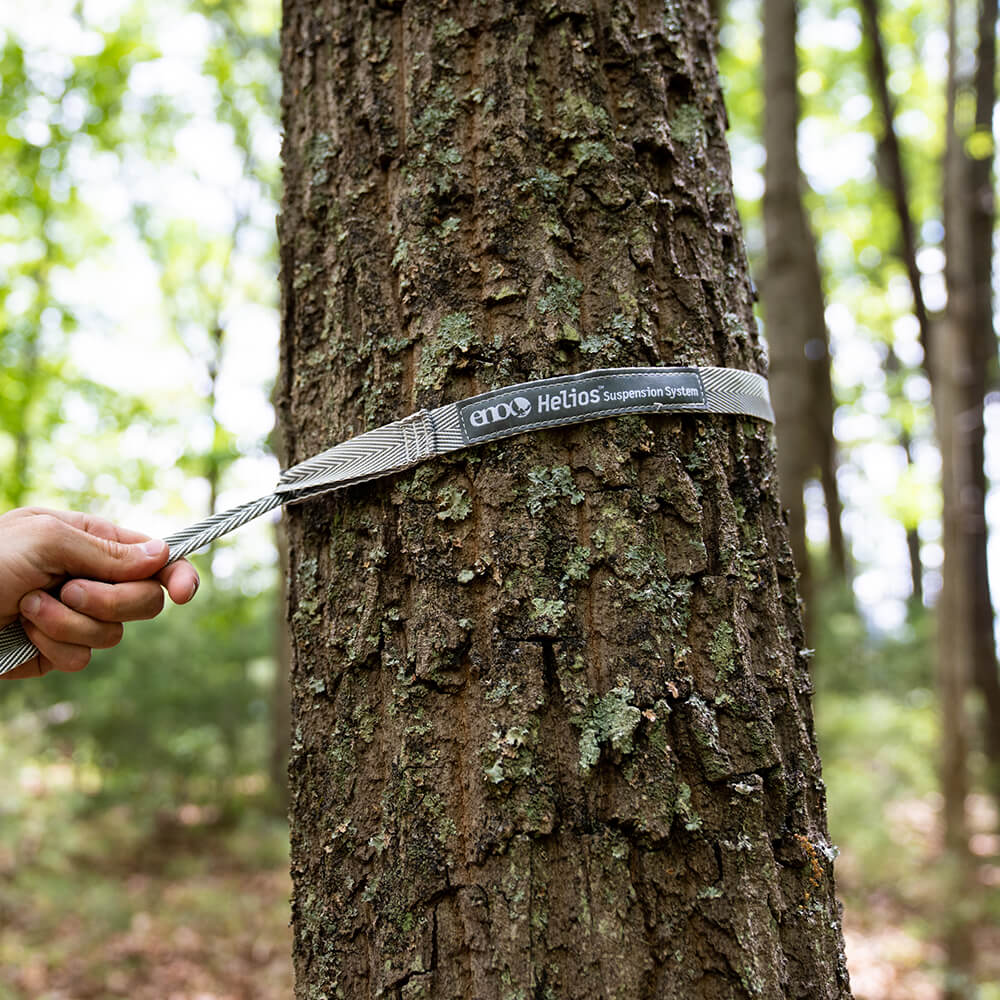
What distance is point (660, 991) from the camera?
969 millimetres

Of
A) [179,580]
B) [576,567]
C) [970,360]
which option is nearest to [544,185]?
[576,567]

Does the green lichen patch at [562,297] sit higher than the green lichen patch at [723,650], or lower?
higher

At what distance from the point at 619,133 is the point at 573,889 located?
3.56ft

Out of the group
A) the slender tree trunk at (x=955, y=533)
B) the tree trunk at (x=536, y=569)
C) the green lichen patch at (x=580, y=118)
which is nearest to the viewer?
the tree trunk at (x=536, y=569)

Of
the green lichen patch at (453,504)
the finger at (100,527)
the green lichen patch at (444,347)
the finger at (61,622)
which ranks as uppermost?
the green lichen patch at (444,347)

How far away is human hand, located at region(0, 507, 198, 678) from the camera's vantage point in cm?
129

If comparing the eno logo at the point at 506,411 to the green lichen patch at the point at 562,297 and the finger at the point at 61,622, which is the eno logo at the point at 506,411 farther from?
the finger at the point at 61,622

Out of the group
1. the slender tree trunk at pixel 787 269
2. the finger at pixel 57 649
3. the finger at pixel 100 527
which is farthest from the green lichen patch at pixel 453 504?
the slender tree trunk at pixel 787 269

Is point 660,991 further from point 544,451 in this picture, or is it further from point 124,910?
point 124,910

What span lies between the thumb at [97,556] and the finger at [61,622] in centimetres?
5

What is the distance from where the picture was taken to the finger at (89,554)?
129 centimetres

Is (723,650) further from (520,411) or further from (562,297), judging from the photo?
(562,297)

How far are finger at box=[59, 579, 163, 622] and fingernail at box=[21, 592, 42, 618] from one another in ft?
0.11

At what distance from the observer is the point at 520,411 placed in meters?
1.12
